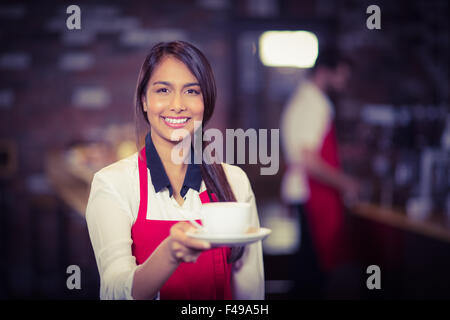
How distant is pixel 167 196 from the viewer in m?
1.06

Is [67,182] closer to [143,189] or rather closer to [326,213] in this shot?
[326,213]

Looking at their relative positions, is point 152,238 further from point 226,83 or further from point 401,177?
point 226,83

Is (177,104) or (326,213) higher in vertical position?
(177,104)

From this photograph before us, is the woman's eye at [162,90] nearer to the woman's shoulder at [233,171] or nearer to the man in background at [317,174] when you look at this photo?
the woman's shoulder at [233,171]

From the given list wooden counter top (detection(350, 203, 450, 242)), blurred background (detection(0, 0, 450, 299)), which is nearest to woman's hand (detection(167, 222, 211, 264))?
wooden counter top (detection(350, 203, 450, 242))

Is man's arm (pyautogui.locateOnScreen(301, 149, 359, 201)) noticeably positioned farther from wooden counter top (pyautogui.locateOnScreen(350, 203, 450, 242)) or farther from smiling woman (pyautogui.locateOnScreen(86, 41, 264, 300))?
smiling woman (pyautogui.locateOnScreen(86, 41, 264, 300))

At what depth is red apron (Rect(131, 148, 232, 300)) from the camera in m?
1.03

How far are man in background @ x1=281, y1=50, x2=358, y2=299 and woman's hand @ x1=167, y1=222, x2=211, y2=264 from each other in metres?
1.57

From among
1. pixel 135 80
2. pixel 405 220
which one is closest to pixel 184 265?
pixel 405 220

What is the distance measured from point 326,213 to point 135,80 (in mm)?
1685

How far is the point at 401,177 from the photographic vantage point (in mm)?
2537
